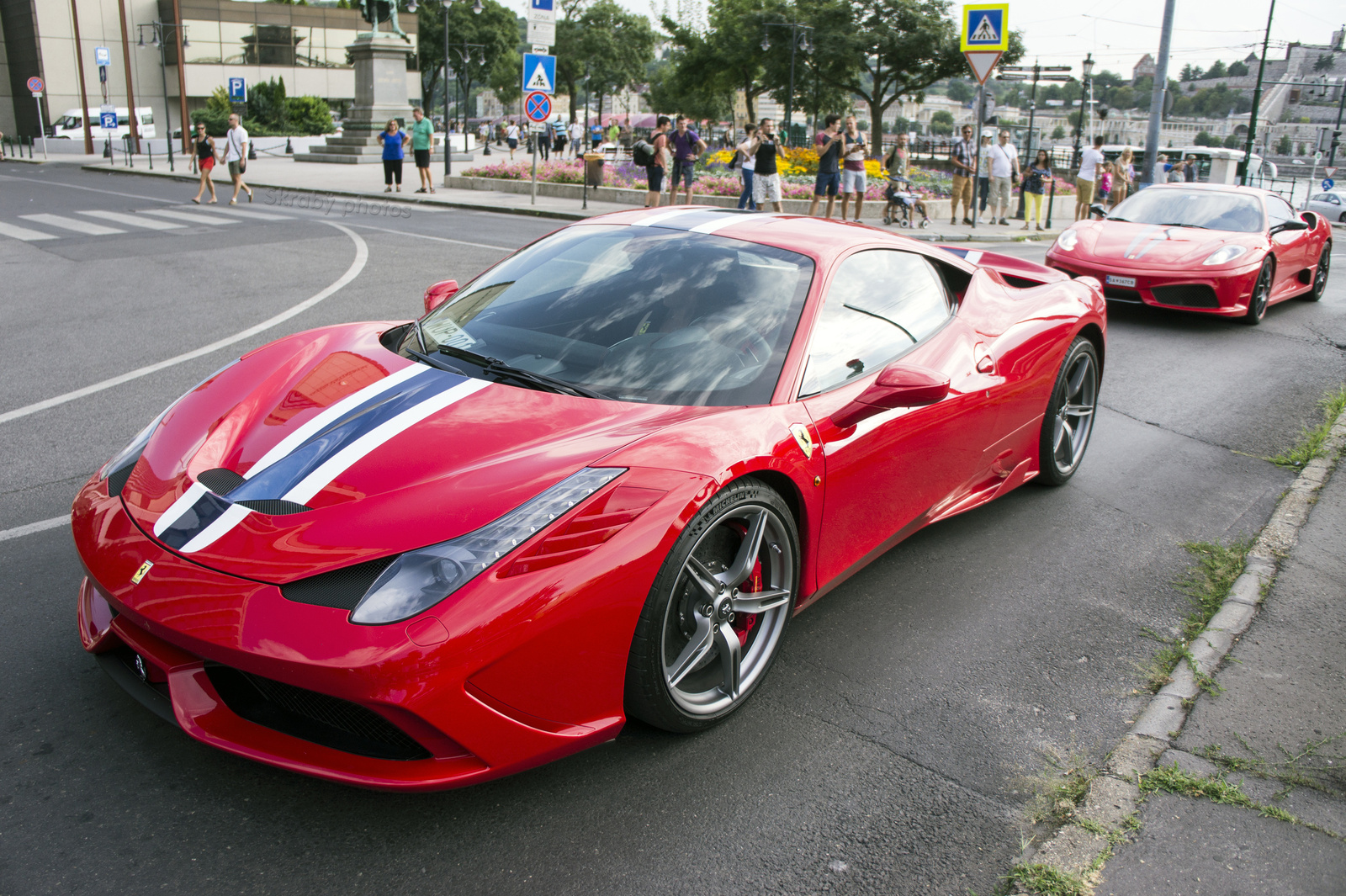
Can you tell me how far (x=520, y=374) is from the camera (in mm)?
3018

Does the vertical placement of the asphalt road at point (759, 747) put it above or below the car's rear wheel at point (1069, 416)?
below

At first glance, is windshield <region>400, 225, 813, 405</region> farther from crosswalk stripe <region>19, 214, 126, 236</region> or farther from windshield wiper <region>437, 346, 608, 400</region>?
crosswalk stripe <region>19, 214, 126, 236</region>

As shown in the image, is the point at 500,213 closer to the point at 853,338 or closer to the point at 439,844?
the point at 853,338

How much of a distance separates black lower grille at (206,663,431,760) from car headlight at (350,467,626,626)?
212 mm

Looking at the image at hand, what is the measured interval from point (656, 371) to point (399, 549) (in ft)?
3.51

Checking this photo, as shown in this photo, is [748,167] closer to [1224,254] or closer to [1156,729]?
[1224,254]

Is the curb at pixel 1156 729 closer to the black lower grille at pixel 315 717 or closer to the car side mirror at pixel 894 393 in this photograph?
the car side mirror at pixel 894 393

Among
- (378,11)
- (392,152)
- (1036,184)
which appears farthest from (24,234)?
(378,11)

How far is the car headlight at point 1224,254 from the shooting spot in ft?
30.0

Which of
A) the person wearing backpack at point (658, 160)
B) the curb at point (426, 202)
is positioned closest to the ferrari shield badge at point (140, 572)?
the curb at point (426, 202)

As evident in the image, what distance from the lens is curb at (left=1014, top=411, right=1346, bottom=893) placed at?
233 cm

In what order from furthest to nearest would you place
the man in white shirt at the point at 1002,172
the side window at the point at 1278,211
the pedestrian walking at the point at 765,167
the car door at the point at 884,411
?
the man in white shirt at the point at 1002,172
the pedestrian walking at the point at 765,167
the side window at the point at 1278,211
the car door at the point at 884,411

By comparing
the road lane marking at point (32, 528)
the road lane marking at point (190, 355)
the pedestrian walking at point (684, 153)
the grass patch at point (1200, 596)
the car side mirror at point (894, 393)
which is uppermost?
the pedestrian walking at point (684, 153)

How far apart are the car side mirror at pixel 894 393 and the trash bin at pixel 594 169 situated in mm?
19159
